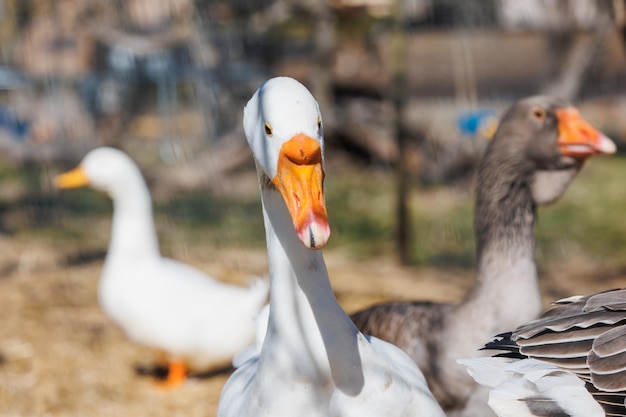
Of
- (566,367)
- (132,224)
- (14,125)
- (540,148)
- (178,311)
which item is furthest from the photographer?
(14,125)

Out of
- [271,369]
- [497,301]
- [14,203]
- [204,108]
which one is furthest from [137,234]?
[204,108]

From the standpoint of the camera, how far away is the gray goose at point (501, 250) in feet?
9.74

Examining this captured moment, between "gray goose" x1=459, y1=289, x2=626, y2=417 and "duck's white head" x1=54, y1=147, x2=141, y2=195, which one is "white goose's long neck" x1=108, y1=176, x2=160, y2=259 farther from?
"gray goose" x1=459, y1=289, x2=626, y2=417

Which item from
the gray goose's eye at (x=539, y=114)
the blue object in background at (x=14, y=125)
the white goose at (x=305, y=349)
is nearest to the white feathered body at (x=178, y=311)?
the gray goose's eye at (x=539, y=114)

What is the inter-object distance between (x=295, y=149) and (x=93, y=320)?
154 inches

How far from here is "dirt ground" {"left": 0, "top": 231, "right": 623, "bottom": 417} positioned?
4.28m

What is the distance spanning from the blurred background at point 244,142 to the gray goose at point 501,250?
4.57ft

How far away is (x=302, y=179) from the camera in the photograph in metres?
1.89

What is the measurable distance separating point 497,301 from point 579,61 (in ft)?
21.3

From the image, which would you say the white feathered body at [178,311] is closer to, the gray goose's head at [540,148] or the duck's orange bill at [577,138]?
the gray goose's head at [540,148]

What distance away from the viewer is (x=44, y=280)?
6.06 metres

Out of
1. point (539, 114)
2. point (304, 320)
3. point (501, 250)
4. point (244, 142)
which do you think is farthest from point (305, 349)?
point (244, 142)

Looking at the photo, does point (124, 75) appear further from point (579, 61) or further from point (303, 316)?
point (303, 316)

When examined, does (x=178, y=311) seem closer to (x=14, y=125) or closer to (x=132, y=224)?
(x=132, y=224)
